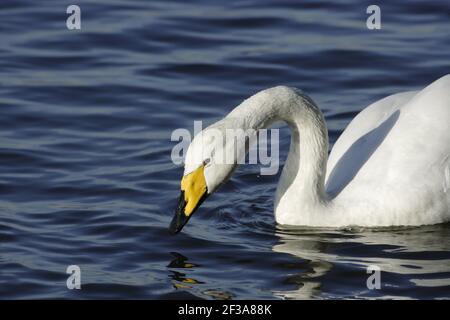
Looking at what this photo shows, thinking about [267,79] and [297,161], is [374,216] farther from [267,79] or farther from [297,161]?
[267,79]

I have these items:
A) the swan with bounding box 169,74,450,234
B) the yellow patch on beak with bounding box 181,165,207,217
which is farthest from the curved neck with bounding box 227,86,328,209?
the yellow patch on beak with bounding box 181,165,207,217

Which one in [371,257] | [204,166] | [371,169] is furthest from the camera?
[371,169]

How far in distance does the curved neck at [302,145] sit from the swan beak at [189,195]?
784 millimetres

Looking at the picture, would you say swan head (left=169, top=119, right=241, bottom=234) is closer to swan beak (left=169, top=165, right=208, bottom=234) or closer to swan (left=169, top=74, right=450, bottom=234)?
swan beak (left=169, top=165, right=208, bottom=234)

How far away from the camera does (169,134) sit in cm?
1279

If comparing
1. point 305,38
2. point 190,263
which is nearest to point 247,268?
point 190,263

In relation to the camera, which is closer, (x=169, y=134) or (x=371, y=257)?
(x=371, y=257)

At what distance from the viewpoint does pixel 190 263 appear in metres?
9.52

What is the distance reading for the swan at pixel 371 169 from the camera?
10062 mm

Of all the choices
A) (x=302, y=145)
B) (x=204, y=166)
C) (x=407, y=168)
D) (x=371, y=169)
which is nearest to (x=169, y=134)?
(x=302, y=145)

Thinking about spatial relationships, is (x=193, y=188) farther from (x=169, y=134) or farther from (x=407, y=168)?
(x=169, y=134)

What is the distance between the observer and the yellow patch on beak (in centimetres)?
940

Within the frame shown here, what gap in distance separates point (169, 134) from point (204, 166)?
344 centimetres

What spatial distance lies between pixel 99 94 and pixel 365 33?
141 inches
